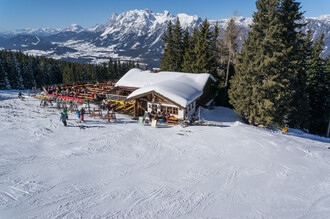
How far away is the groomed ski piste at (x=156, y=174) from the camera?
Answer: 8.48 m

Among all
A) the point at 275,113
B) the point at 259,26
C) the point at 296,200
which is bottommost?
the point at 296,200

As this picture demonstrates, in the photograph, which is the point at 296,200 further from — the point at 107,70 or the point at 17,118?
the point at 107,70

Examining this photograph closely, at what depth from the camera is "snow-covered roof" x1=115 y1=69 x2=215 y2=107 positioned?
70.6ft

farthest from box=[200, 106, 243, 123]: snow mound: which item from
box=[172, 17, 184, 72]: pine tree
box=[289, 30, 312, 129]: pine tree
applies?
box=[172, 17, 184, 72]: pine tree

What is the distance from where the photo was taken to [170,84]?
24500 mm

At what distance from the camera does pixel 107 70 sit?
82.4 meters

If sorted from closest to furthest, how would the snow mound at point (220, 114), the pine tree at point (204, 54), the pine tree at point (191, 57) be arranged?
the snow mound at point (220, 114), the pine tree at point (204, 54), the pine tree at point (191, 57)

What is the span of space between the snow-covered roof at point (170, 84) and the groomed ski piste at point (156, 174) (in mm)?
5049

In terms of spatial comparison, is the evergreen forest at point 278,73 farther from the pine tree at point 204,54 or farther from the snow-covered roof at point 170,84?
the pine tree at point 204,54

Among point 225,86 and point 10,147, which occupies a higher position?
point 225,86

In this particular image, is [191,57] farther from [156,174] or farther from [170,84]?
[156,174]

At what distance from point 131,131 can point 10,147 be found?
365 inches

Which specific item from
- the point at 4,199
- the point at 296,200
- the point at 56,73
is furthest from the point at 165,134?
the point at 56,73

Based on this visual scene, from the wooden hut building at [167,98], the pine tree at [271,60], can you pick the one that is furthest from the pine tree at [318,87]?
the wooden hut building at [167,98]
